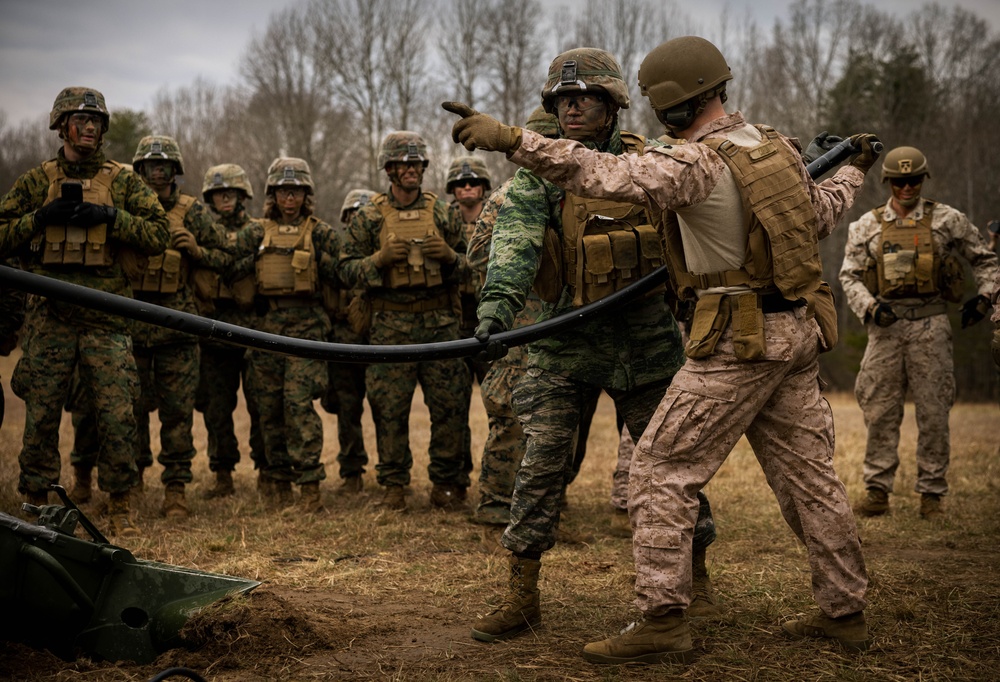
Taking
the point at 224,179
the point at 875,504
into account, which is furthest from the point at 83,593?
the point at 875,504

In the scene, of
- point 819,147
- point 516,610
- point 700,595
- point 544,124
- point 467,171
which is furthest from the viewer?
point 467,171

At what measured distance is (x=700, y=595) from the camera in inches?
191

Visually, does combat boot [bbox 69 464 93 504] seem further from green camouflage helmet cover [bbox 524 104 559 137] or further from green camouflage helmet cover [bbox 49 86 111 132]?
green camouflage helmet cover [bbox 524 104 559 137]

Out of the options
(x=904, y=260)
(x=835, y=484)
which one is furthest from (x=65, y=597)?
(x=904, y=260)

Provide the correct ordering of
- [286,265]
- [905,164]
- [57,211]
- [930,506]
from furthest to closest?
[286,265], [905,164], [930,506], [57,211]

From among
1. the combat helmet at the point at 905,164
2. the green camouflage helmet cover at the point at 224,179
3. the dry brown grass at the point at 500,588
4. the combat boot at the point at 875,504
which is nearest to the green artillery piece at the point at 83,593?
the dry brown grass at the point at 500,588

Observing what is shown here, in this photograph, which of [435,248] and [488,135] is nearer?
[488,135]

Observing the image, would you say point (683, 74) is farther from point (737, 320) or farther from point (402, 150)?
point (402, 150)

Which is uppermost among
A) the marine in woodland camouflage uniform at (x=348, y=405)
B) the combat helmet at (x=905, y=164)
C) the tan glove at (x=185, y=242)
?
the combat helmet at (x=905, y=164)

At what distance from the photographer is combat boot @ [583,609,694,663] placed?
13.3 ft

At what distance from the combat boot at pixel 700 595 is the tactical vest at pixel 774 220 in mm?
1498

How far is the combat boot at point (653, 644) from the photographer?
13.3ft

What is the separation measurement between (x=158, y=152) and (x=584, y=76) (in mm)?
4920

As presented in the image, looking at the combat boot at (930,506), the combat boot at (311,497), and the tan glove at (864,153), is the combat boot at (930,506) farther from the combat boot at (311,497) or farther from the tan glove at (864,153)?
the combat boot at (311,497)
